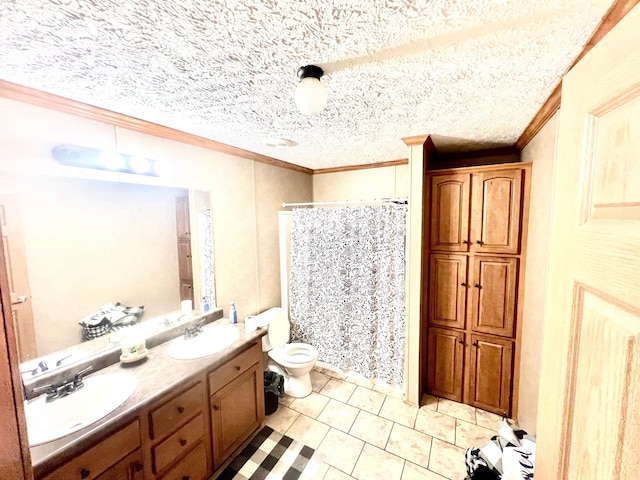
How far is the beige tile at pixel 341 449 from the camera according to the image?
5.82ft

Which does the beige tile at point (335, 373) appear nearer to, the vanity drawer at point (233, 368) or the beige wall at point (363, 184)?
the vanity drawer at point (233, 368)

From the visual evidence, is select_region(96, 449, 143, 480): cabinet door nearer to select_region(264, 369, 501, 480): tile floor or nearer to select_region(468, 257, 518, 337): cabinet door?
select_region(264, 369, 501, 480): tile floor

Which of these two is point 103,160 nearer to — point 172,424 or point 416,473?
point 172,424

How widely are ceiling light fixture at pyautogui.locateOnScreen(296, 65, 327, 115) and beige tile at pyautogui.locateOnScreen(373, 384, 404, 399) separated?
253 cm

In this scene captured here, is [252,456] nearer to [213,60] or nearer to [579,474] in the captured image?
[579,474]

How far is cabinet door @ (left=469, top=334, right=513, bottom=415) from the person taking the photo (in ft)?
6.96

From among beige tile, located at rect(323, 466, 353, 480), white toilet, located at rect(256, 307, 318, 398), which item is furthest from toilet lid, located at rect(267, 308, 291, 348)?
beige tile, located at rect(323, 466, 353, 480)

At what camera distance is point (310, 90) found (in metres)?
1.01

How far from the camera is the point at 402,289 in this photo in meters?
2.29

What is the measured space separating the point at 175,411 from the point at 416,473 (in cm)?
157

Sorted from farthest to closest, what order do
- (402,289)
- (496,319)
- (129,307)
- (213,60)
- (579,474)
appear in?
(402,289) < (496,319) < (129,307) < (213,60) < (579,474)

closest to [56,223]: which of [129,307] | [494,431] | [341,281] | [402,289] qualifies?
[129,307]

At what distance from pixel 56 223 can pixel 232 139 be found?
1.20 meters

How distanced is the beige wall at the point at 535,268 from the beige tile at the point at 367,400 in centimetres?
107
